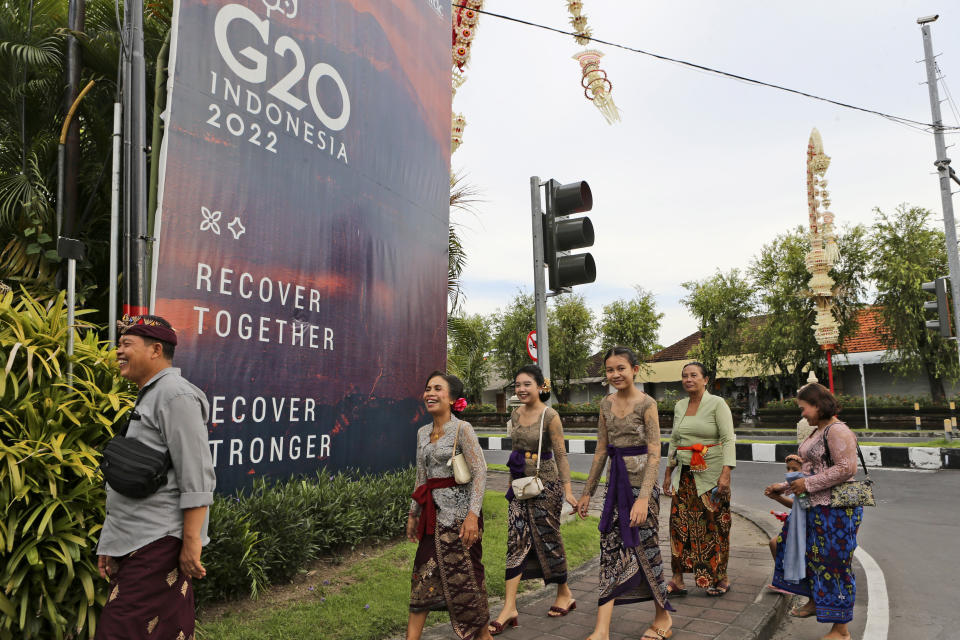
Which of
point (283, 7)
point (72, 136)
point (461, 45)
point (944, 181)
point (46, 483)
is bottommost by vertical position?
point (46, 483)

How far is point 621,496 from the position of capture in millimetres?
4012

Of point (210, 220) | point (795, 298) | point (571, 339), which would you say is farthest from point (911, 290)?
point (210, 220)

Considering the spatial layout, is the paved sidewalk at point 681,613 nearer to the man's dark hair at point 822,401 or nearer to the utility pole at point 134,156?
the man's dark hair at point 822,401

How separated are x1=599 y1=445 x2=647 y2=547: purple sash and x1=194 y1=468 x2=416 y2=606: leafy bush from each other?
7.40 feet

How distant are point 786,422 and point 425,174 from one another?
21.9 metres

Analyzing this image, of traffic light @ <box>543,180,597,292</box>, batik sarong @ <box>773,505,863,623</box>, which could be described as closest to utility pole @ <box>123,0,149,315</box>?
traffic light @ <box>543,180,597,292</box>

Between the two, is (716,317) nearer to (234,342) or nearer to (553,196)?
(553,196)

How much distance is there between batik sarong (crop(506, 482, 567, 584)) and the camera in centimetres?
437

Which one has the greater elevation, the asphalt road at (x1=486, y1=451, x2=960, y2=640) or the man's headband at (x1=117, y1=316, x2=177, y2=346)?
the man's headband at (x1=117, y1=316, x2=177, y2=346)

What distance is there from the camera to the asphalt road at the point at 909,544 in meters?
4.32

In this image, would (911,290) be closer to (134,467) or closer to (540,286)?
(540,286)

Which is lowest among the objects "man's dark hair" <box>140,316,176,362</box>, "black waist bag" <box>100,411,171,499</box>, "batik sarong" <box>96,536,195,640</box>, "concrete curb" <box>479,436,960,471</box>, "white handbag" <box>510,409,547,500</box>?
"concrete curb" <box>479,436,960,471</box>

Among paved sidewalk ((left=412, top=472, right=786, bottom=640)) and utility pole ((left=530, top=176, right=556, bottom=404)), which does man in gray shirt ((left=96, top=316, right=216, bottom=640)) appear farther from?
utility pole ((left=530, top=176, right=556, bottom=404))

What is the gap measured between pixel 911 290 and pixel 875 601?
2176 centimetres
